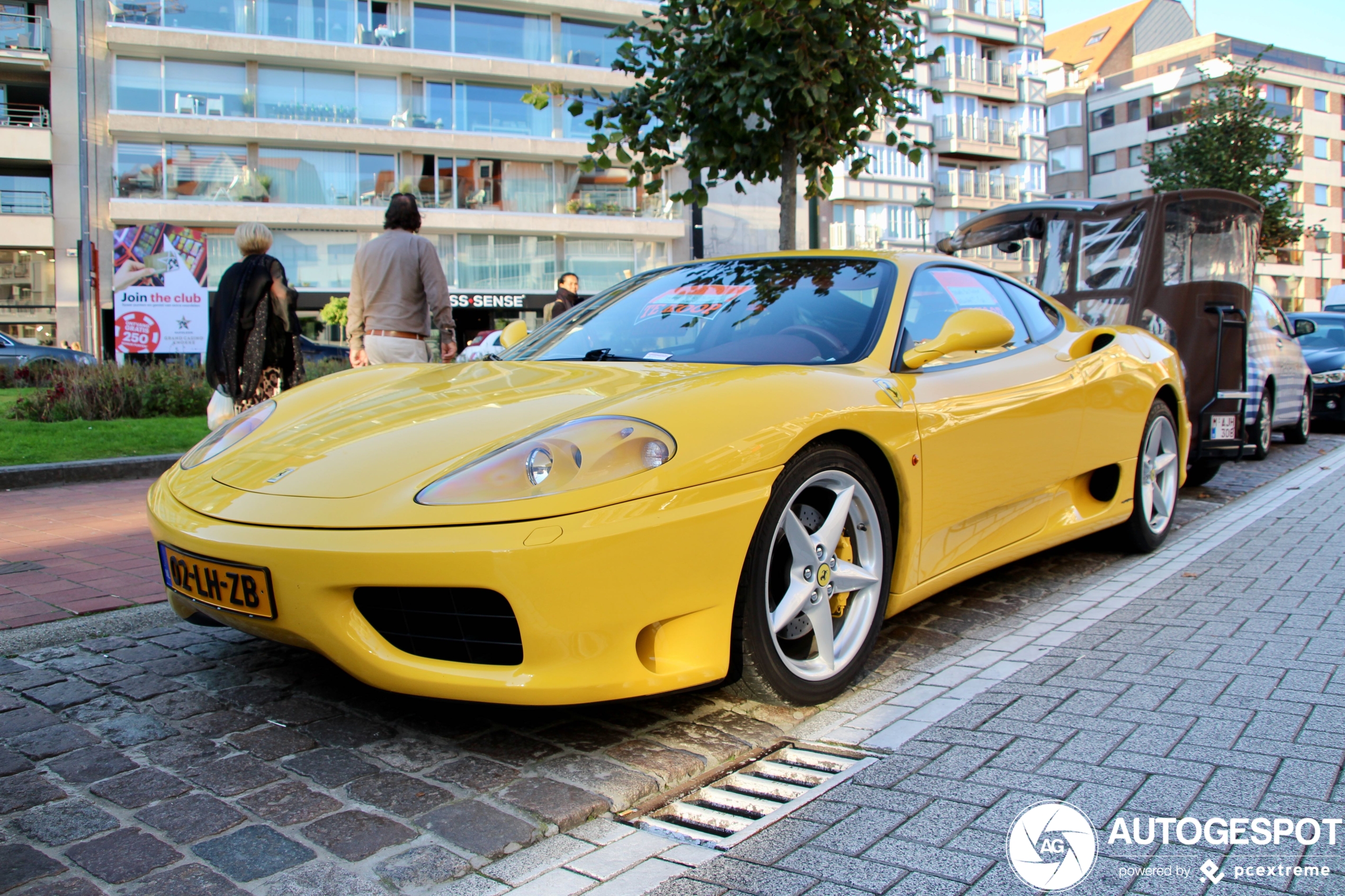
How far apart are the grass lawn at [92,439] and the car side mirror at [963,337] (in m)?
6.46

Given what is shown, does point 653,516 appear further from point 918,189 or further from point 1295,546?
point 918,189

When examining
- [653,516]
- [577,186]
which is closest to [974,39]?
[577,186]

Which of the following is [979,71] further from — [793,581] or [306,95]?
[793,581]

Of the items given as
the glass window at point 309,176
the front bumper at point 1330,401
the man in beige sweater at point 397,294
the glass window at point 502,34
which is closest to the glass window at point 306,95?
the glass window at point 309,176

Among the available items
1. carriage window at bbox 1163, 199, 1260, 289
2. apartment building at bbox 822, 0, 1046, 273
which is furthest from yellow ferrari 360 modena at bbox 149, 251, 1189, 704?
apartment building at bbox 822, 0, 1046, 273

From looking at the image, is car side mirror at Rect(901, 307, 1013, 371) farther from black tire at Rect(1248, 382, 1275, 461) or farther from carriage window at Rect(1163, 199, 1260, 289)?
black tire at Rect(1248, 382, 1275, 461)

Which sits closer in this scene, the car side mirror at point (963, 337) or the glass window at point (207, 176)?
the car side mirror at point (963, 337)

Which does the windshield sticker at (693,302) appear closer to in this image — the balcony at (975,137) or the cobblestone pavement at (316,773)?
the cobblestone pavement at (316,773)

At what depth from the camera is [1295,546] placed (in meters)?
4.89

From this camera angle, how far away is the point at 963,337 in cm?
319

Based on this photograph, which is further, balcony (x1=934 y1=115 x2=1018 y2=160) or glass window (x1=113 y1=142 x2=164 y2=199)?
balcony (x1=934 y1=115 x2=1018 y2=160)

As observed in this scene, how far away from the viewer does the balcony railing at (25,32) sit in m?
30.7

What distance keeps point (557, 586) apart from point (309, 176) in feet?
111

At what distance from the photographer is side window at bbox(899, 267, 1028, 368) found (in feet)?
11.3
